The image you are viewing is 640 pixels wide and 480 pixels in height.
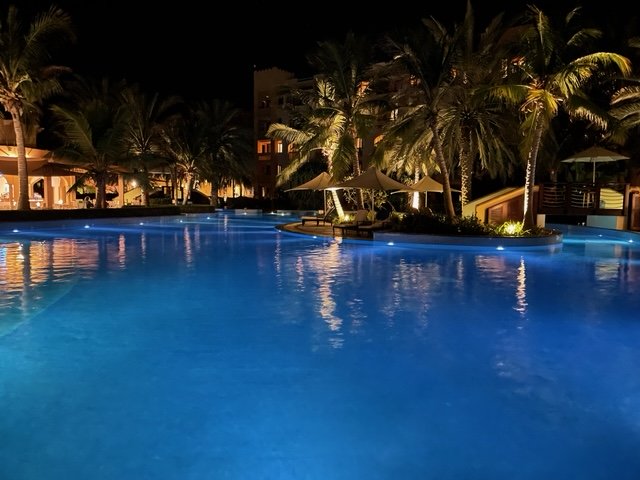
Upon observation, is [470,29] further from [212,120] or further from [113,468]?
[212,120]

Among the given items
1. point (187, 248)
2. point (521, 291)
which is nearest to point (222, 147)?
point (187, 248)

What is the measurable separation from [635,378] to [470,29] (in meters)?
17.7

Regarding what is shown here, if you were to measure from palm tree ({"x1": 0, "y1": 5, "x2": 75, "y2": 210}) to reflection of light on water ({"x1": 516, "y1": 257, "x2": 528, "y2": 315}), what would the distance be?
21751 mm

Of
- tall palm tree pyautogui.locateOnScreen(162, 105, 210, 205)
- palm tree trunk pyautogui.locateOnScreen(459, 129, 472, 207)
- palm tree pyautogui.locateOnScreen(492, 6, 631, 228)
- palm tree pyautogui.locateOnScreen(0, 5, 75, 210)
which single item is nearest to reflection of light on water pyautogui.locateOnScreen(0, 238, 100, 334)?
palm tree pyautogui.locateOnScreen(0, 5, 75, 210)

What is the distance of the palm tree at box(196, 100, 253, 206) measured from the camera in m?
44.2

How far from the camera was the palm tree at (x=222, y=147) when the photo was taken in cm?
4422

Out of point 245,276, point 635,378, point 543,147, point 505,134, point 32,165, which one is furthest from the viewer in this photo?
point 32,165

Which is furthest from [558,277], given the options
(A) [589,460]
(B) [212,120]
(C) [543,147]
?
(B) [212,120]

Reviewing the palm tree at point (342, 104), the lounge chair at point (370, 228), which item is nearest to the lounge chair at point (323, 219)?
the palm tree at point (342, 104)

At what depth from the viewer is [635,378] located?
18.6 ft

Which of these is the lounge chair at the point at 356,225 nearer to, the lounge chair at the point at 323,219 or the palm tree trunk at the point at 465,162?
the lounge chair at the point at 323,219

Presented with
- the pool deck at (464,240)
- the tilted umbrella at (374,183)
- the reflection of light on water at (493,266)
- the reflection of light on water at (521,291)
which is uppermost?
the tilted umbrella at (374,183)

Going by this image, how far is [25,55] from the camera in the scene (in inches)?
944

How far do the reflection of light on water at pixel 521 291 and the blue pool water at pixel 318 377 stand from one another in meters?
0.04
